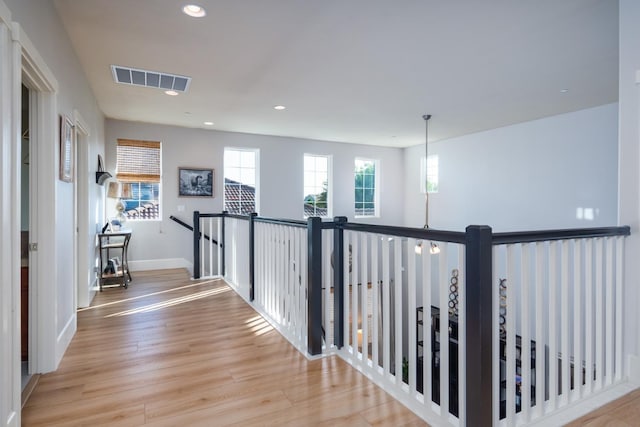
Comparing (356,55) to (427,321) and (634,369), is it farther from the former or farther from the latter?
(634,369)

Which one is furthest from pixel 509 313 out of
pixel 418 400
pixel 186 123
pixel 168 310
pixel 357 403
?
pixel 186 123

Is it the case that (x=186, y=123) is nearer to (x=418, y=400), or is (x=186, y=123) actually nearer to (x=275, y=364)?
(x=275, y=364)

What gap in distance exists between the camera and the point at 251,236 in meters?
3.92

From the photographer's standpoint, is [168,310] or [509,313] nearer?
[509,313]

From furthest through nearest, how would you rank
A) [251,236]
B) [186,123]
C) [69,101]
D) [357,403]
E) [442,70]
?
[186,123] → [251,236] → [442,70] → [69,101] → [357,403]

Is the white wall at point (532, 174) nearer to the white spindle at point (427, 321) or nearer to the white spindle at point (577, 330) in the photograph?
the white spindle at point (577, 330)

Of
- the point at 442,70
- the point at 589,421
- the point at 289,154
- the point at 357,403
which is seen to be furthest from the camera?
the point at 289,154

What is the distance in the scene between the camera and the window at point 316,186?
750 cm

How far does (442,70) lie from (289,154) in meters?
4.02

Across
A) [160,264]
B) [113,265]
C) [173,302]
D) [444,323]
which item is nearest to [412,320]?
[444,323]

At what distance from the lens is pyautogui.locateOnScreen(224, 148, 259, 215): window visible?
676 cm

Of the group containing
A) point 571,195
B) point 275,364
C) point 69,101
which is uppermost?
point 69,101

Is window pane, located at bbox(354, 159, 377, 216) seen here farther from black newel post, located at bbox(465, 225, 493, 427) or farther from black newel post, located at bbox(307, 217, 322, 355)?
black newel post, located at bbox(465, 225, 493, 427)

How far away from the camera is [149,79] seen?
3865mm
